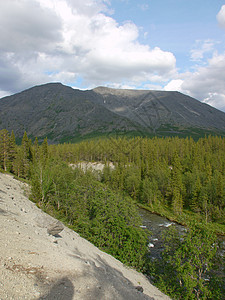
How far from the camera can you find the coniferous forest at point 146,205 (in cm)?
2064

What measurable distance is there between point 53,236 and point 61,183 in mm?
26072

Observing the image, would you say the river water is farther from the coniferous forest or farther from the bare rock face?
the bare rock face

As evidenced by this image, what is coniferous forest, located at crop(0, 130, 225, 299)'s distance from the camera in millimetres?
20641

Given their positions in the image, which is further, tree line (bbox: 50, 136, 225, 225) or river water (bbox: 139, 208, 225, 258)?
tree line (bbox: 50, 136, 225, 225)

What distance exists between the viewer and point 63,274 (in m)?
11.0

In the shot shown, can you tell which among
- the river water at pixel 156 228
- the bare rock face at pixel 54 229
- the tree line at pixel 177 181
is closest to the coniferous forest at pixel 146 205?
the tree line at pixel 177 181

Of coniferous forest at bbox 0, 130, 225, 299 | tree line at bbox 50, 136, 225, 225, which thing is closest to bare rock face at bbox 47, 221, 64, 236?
coniferous forest at bbox 0, 130, 225, 299

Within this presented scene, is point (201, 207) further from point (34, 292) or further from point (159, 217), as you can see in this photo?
point (34, 292)

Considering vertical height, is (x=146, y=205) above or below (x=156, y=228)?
below

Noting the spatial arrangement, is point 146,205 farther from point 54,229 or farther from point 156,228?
point 54,229

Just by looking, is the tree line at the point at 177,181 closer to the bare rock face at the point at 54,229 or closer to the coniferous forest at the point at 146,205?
the coniferous forest at the point at 146,205

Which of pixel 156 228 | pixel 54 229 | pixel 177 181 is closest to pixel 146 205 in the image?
pixel 177 181

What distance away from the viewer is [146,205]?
2837 inches

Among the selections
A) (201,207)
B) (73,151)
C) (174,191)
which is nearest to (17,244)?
(174,191)
